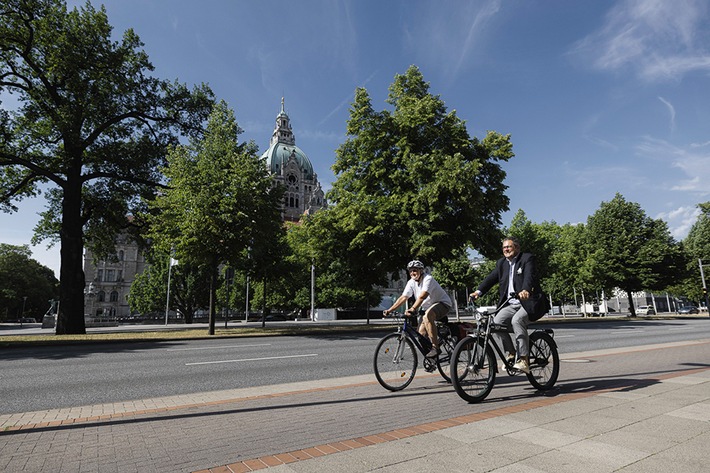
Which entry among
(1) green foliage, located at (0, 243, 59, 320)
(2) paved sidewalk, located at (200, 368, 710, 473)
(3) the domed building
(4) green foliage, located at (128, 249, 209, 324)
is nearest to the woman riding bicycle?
(2) paved sidewalk, located at (200, 368, 710, 473)

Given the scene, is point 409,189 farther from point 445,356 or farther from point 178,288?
point 178,288

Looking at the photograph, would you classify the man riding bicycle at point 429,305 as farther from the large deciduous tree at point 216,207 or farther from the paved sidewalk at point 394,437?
the large deciduous tree at point 216,207

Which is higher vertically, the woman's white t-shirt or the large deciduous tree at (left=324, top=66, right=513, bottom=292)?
the large deciduous tree at (left=324, top=66, right=513, bottom=292)

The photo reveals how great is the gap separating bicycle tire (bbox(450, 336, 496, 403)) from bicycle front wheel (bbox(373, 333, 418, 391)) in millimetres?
1039

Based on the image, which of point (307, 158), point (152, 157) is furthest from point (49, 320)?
point (307, 158)

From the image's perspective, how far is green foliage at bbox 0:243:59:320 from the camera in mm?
63781

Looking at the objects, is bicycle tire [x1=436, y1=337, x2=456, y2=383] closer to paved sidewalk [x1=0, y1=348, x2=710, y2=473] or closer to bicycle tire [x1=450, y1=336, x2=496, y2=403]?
paved sidewalk [x1=0, y1=348, x2=710, y2=473]

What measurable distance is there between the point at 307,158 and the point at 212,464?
136 metres

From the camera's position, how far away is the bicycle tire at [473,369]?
201 inches

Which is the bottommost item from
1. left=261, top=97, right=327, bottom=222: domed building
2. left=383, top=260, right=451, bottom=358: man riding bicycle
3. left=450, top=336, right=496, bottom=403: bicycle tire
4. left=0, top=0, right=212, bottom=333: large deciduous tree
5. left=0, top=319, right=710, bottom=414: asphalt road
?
left=0, top=319, right=710, bottom=414: asphalt road

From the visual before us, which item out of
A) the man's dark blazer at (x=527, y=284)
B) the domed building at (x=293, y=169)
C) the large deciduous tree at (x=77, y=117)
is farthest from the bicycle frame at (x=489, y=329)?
the domed building at (x=293, y=169)

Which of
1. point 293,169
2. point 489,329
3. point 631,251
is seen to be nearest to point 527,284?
point 489,329

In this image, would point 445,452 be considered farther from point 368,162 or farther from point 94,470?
point 368,162

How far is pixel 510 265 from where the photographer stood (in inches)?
226
